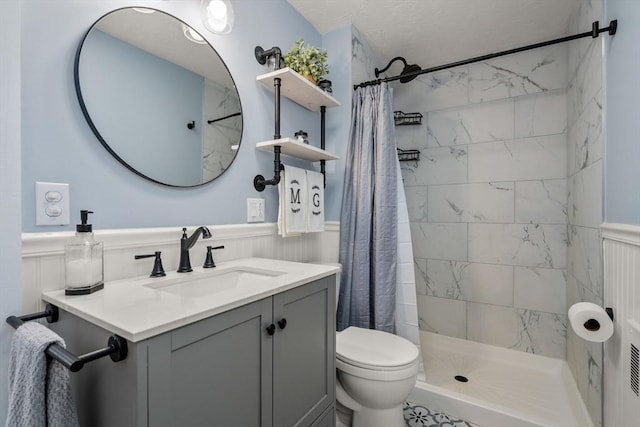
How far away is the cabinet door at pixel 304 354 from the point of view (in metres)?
0.93

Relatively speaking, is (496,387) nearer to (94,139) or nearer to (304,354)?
(304,354)

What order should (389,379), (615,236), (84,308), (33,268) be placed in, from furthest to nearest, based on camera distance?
(389,379), (615,236), (33,268), (84,308)

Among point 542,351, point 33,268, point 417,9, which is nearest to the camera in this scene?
point 33,268

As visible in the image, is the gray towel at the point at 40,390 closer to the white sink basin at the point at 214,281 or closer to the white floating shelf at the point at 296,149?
the white sink basin at the point at 214,281

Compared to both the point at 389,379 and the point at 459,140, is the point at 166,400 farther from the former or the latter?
the point at 459,140

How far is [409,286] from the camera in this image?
1.86 metres

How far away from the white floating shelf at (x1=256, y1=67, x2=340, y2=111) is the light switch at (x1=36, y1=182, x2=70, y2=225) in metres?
1.04

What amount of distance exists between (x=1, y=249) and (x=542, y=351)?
9.89ft

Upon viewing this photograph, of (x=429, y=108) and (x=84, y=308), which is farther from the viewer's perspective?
(x=429, y=108)

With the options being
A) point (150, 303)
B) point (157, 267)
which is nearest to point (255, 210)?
point (157, 267)

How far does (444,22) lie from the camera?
6.43 ft

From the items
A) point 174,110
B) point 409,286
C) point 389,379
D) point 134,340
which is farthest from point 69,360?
point 409,286

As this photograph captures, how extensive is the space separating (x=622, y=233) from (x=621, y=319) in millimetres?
330

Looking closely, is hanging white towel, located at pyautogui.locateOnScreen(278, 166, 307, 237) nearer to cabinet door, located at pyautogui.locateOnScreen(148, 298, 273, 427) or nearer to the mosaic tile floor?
cabinet door, located at pyautogui.locateOnScreen(148, 298, 273, 427)
